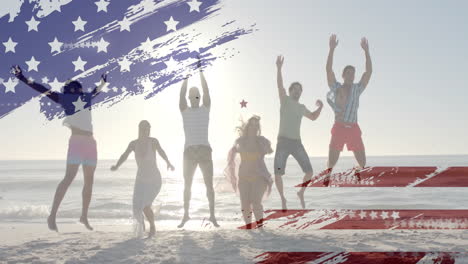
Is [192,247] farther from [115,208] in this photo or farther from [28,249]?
[115,208]

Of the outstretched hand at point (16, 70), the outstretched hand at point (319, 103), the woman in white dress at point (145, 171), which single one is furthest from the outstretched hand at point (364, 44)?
the outstretched hand at point (16, 70)

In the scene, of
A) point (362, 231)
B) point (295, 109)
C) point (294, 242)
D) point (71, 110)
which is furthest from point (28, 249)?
point (362, 231)

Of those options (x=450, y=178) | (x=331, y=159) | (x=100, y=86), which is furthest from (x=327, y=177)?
(x=100, y=86)

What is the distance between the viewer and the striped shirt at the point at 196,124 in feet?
25.7

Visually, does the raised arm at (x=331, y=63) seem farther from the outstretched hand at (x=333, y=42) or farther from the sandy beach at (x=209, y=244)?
the sandy beach at (x=209, y=244)

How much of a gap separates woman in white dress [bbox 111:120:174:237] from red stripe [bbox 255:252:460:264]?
2354mm

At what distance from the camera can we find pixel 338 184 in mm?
7789

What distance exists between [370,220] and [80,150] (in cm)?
554

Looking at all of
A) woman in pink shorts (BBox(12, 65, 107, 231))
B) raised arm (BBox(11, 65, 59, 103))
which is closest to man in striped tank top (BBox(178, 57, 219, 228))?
woman in pink shorts (BBox(12, 65, 107, 231))

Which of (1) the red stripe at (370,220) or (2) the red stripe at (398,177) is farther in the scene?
(1) the red stripe at (370,220)

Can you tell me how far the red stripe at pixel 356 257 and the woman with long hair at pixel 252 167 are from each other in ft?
6.35

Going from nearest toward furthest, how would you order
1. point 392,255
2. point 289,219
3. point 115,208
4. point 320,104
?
point 392,255 < point 320,104 < point 289,219 < point 115,208

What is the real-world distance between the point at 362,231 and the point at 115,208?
10.8 m

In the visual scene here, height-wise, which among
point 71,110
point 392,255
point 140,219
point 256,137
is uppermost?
point 71,110
